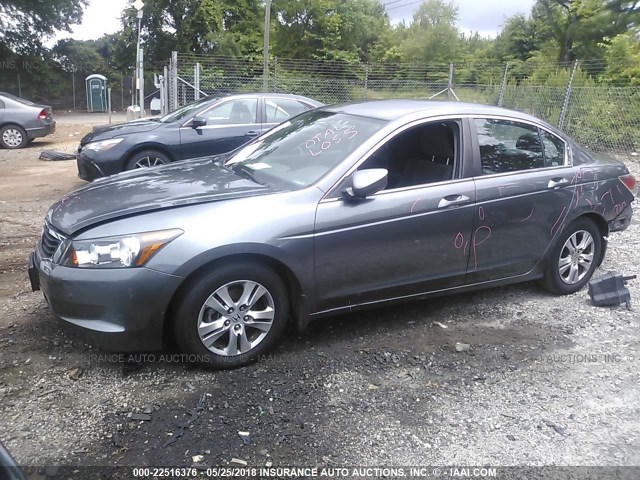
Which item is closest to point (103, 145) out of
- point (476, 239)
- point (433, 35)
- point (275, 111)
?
point (275, 111)

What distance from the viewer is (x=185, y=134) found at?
8.05 metres

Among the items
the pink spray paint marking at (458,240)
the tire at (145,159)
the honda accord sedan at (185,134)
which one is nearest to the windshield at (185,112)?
the honda accord sedan at (185,134)

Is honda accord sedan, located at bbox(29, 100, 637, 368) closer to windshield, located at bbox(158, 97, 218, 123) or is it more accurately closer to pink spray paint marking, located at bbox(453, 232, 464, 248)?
pink spray paint marking, located at bbox(453, 232, 464, 248)

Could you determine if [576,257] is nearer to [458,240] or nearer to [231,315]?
[458,240]

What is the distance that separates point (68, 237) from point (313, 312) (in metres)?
1.54

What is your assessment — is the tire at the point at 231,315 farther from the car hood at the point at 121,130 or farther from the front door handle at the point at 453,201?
the car hood at the point at 121,130

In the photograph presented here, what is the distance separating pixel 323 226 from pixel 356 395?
1.03 m

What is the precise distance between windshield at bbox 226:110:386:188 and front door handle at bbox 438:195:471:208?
2.23 feet

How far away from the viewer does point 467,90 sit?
1795 cm

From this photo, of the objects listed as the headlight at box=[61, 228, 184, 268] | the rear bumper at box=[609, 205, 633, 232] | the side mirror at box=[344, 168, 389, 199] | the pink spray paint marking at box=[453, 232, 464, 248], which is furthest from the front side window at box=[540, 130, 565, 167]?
the headlight at box=[61, 228, 184, 268]

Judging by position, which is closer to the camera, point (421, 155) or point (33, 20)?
point (421, 155)

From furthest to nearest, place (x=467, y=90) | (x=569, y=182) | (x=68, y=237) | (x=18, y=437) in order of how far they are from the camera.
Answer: (x=467, y=90), (x=569, y=182), (x=68, y=237), (x=18, y=437)

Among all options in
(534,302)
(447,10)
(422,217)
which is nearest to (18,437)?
(422,217)

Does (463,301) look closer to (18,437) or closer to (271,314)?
(271,314)
